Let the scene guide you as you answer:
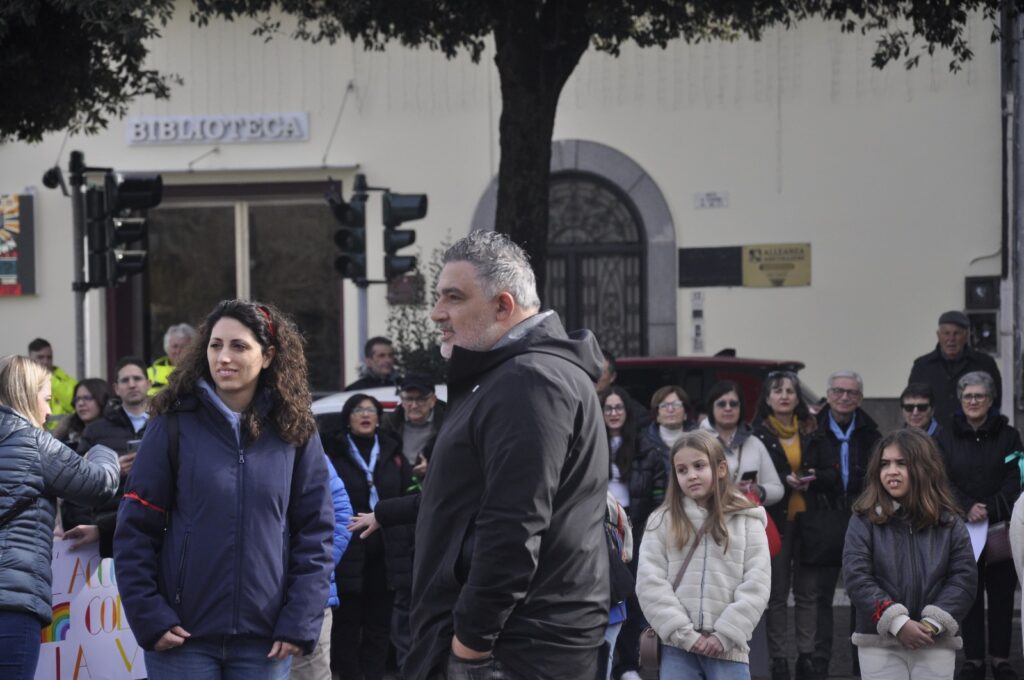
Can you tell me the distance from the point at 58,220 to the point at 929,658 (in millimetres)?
14252

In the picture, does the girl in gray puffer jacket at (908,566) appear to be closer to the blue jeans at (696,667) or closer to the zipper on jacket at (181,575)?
the blue jeans at (696,667)

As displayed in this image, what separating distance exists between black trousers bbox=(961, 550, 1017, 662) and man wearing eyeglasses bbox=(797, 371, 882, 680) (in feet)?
2.38

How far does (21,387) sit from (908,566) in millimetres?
4081

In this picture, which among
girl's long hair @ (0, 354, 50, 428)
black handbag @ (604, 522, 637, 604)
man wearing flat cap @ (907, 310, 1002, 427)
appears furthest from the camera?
man wearing flat cap @ (907, 310, 1002, 427)

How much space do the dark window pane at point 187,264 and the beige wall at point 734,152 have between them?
904mm

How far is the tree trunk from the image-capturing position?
12039mm

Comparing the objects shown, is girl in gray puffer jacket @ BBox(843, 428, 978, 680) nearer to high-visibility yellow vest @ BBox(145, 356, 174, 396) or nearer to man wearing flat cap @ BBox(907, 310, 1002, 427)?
man wearing flat cap @ BBox(907, 310, 1002, 427)

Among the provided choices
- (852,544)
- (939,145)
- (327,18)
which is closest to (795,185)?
(939,145)

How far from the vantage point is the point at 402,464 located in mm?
9031

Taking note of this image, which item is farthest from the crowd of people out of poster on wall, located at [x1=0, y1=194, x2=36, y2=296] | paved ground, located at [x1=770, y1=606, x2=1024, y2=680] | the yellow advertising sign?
poster on wall, located at [x1=0, y1=194, x2=36, y2=296]

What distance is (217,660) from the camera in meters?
5.05

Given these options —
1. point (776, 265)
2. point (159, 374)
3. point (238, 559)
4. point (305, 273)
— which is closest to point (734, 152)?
point (776, 265)

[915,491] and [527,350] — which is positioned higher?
[527,350]

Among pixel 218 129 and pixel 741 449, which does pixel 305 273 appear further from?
pixel 741 449
